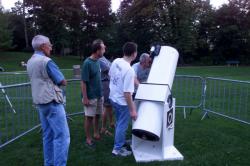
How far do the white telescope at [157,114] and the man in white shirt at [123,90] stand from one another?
0.20 metres

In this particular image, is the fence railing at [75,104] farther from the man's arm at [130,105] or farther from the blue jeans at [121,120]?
the man's arm at [130,105]

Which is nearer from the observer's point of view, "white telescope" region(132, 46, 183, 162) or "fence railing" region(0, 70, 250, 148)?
"white telescope" region(132, 46, 183, 162)

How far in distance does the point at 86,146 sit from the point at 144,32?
37.7 m

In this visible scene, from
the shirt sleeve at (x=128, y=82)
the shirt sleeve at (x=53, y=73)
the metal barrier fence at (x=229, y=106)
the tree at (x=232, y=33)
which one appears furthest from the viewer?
the tree at (x=232, y=33)

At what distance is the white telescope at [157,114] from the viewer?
16.0 ft

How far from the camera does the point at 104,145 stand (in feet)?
19.3

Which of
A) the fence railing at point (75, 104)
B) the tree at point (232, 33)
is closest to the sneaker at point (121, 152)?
the fence railing at point (75, 104)

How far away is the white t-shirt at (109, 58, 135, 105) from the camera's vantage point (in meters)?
4.78

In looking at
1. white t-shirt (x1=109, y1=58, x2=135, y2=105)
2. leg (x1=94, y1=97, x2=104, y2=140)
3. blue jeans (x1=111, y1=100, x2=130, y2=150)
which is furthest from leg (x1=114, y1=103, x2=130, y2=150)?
leg (x1=94, y1=97, x2=104, y2=140)

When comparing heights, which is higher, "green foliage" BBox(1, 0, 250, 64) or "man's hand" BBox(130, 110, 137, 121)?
"green foliage" BBox(1, 0, 250, 64)

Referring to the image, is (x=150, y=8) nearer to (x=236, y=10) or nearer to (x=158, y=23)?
(x=158, y=23)

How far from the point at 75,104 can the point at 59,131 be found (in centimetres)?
588

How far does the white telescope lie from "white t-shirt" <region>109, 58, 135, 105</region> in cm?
28

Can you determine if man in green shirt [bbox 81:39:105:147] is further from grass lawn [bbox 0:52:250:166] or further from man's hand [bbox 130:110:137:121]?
man's hand [bbox 130:110:137:121]
